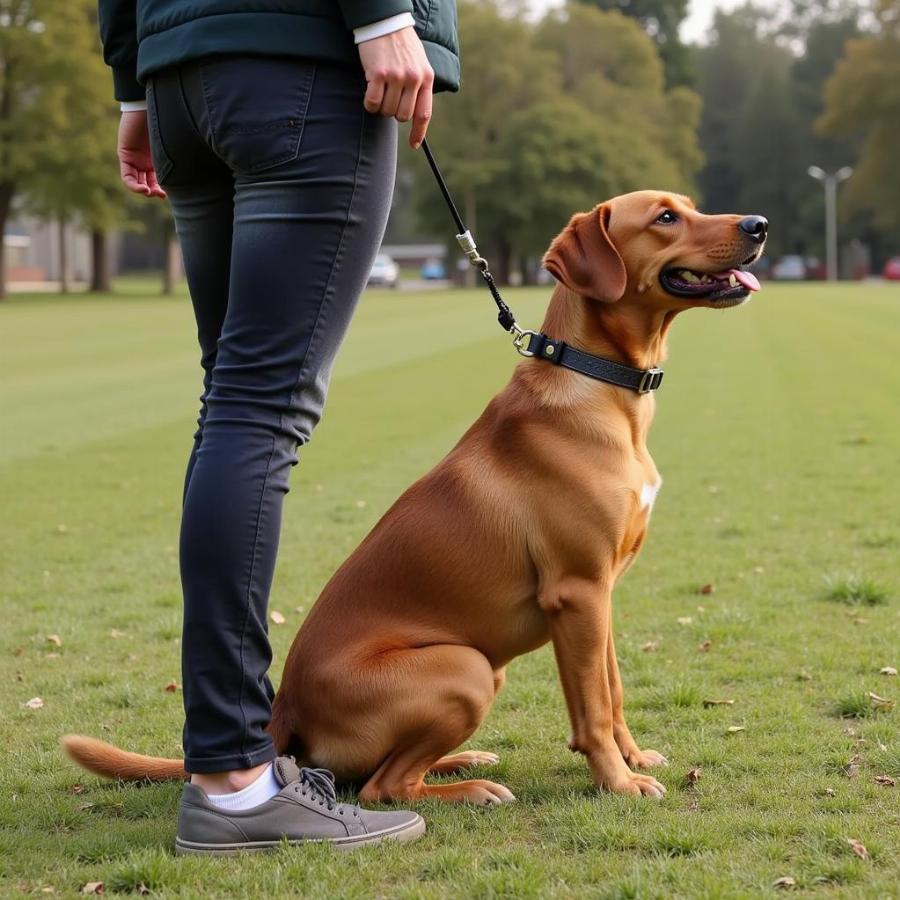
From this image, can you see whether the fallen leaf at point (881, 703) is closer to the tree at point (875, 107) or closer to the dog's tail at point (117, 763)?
the dog's tail at point (117, 763)

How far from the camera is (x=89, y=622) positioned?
6.11 metres

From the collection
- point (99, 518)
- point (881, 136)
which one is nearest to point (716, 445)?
point (99, 518)

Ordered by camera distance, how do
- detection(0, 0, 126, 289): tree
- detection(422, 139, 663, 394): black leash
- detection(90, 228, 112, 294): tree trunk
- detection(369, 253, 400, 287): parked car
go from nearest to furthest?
detection(422, 139, 663, 394): black leash < detection(0, 0, 126, 289): tree < detection(90, 228, 112, 294): tree trunk < detection(369, 253, 400, 287): parked car

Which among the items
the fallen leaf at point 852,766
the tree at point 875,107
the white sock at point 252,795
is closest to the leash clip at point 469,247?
the white sock at point 252,795

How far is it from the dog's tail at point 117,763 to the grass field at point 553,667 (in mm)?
52

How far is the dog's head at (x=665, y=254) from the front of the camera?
3.94 meters

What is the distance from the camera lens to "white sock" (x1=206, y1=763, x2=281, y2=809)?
3145 mm

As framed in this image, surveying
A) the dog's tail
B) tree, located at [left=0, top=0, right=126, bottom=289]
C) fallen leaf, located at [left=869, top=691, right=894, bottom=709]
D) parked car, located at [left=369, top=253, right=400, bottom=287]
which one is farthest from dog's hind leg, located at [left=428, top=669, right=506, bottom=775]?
parked car, located at [left=369, top=253, right=400, bottom=287]

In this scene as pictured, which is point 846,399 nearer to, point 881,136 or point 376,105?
point 376,105

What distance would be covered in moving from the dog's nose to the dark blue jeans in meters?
1.29

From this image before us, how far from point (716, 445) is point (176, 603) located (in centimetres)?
698

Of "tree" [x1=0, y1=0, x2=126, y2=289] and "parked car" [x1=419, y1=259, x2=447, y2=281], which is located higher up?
"tree" [x1=0, y1=0, x2=126, y2=289]

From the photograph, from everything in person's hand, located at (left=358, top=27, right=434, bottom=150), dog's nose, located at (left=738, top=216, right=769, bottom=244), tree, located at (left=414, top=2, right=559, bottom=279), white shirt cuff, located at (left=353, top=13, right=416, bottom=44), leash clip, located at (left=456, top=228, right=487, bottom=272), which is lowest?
leash clip, located at (left=456, top=228, right=487, bottom=272)

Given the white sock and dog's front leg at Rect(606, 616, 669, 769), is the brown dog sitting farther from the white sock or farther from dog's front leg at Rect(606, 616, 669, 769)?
the white sock
